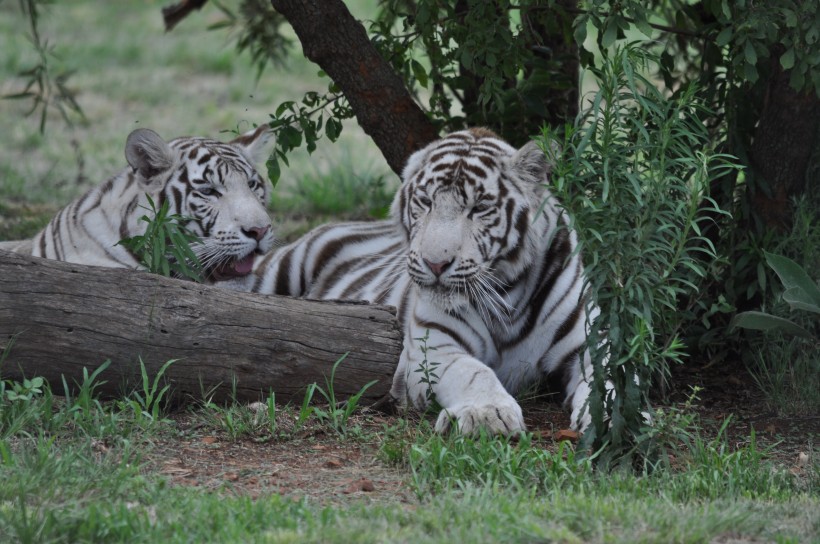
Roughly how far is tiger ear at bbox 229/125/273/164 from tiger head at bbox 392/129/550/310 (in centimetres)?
124

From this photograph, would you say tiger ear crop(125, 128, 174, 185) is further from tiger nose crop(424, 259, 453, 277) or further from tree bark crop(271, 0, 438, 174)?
tiger nose crop(424, 259, 453, 277)

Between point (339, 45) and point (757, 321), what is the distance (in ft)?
7.00

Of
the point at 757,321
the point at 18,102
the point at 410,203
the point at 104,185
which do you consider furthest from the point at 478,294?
the point at 18,102

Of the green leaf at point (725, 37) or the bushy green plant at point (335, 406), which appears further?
the green leaf at point (725, 37)

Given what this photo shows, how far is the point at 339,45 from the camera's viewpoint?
16.2 ft

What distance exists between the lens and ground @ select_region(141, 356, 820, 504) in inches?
126

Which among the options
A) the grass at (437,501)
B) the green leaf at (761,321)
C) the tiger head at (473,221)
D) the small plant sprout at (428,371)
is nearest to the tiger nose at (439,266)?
the tiger head at (473,221)

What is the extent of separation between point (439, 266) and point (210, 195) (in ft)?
4.56

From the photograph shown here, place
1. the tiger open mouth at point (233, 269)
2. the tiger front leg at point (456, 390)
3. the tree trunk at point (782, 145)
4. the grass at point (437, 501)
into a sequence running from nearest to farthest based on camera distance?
the grass at point (437, 501) < the tiger front leg at point (456, 390) < the tree trunk at point (782, 145) < the tiger open mouth at point (233, 269)

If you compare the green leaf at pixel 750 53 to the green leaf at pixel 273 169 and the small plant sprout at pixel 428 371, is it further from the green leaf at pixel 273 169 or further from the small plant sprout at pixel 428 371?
the green leaf at pixel 273 169

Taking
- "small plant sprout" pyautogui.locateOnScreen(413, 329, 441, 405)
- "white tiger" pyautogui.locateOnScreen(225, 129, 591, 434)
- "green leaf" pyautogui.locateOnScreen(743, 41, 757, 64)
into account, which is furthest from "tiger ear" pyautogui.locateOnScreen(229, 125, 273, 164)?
"green leaf" pyautogui.locateOnScreen(743, 41, 757, 64)

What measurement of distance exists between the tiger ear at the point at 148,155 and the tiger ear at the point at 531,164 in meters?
1.65

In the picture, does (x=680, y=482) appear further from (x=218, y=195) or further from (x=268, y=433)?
(x=218, y=195)

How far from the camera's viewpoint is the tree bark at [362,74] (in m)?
4.91
